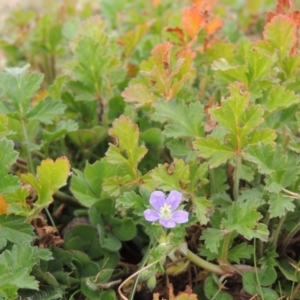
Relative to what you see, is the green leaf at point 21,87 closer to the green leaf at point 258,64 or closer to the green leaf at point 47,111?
the green leaf at point 47,111

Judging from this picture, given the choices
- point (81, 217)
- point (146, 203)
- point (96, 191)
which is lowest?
point (81, 217)

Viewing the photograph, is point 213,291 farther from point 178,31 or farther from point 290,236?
point 178,31

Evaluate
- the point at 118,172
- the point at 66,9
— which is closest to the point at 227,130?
the point at 118,172

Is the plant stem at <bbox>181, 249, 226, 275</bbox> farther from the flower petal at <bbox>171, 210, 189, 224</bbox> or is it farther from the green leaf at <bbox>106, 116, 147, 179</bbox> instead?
the green leaf at <bbox>106, 116, 147, 179</bbox>

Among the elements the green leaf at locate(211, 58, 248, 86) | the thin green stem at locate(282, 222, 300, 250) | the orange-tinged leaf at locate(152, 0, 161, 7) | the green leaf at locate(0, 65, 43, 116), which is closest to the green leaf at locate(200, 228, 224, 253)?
the thin green stem at locate(282, 222, 300, 250)

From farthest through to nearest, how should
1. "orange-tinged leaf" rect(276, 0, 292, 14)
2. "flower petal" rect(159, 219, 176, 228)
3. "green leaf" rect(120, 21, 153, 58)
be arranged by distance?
1. "green leaf" rect(120, 21, 153, 58)
2. "orange-tinged leaf" rect(276, 0, 292, 14)
3. "flower petal" rect(159, 219, 176, 228)

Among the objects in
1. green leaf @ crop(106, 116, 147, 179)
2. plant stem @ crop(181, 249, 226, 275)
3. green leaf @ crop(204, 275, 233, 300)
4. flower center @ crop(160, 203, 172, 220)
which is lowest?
green leaf @ crop(204, 275, 233, 300)

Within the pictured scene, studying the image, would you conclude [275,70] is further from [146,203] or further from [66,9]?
[66,9]
